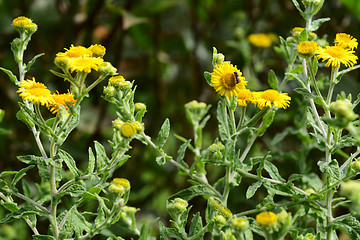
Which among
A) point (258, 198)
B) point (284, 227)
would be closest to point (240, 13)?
point (258, 198)

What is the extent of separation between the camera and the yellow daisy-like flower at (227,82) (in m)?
0.73

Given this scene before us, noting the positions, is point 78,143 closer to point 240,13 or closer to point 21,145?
point 21,145

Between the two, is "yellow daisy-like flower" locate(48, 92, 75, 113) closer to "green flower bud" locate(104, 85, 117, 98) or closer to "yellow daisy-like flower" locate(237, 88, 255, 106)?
"green flower bud" locate(104, 85, 117, 98)

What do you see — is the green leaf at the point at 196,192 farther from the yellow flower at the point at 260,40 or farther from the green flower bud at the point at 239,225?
the yellow flower at the point at 260,40

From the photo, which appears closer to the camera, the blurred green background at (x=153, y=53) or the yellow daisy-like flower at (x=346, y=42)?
the yellow daisy-like flower at (x=346, y=42)

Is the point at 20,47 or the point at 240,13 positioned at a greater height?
the point at 20,47

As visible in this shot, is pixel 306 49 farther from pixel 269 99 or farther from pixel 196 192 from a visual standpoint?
pixel 196 192

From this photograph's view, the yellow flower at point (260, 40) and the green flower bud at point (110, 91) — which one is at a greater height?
the green flower bud at point (110, 91)

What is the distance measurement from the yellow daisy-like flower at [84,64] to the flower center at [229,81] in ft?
0.61

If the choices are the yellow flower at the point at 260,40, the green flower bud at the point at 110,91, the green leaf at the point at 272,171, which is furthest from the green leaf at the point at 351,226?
the yellow flower at the point at 260,40

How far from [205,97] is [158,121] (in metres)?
0.17

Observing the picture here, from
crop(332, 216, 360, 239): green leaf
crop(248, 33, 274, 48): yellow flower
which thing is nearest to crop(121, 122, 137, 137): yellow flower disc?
crop(332, 216, 360, 239): green leaf

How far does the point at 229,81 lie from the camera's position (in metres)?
0.73

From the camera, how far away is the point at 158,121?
156 cm
